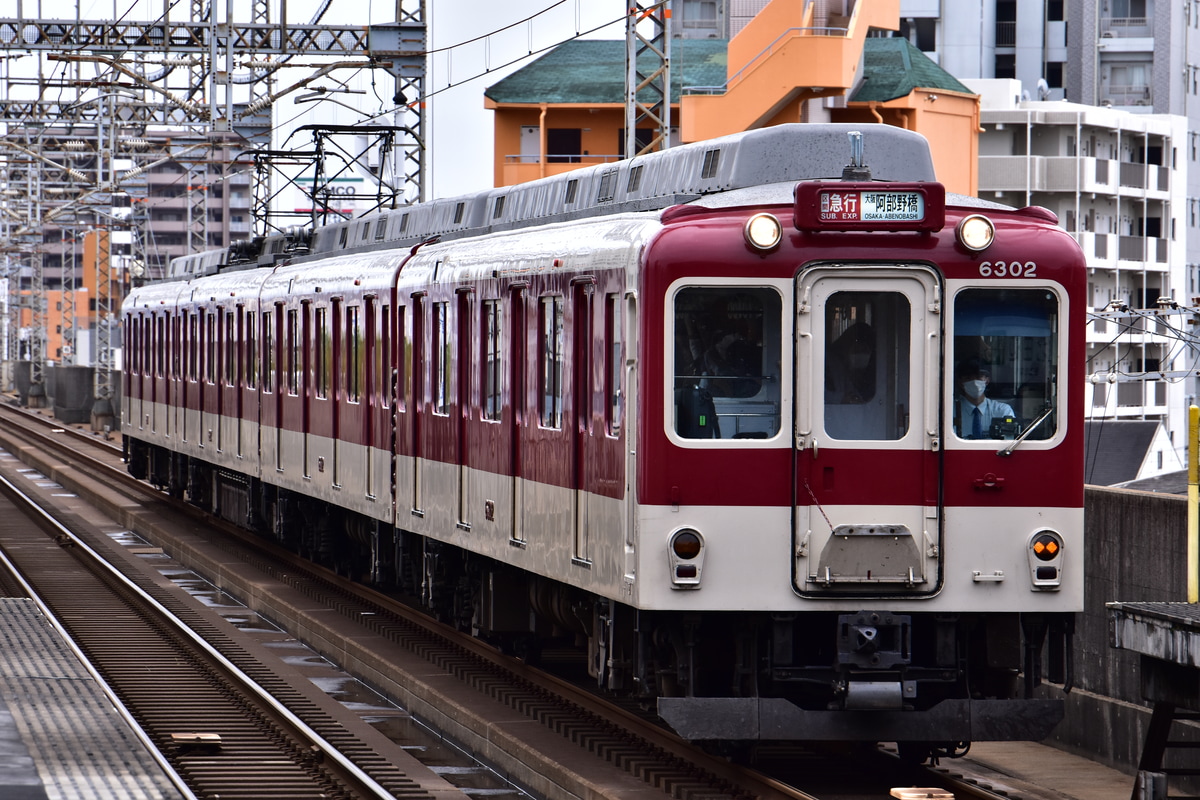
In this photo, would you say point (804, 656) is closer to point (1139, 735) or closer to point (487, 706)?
point (1139, 735)

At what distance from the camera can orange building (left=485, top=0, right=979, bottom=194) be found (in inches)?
1401

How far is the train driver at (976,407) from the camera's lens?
341 inches

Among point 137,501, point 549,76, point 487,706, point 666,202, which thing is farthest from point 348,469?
point 549,76

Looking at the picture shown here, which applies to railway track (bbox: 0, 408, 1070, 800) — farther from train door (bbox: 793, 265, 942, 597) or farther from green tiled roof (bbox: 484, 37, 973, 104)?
green tiled roof (bbox: 484, 37, 973, 104)

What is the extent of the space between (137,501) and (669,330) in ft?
68.1

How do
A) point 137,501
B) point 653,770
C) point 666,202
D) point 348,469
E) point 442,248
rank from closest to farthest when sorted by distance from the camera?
1. point 653,770
2. point 666,202
3. point 442,248
4. point 348,469
5. point 137,501

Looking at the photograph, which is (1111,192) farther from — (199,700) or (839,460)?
(839,460)

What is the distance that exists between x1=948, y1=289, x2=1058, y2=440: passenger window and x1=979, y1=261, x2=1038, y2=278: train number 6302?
7 cm

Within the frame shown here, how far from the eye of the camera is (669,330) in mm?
8570

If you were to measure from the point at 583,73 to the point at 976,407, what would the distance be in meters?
40.8

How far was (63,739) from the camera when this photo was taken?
921 cm

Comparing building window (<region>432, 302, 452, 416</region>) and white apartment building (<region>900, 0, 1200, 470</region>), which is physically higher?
white apartment building (<region>900, 0, 1200, 470</region>)

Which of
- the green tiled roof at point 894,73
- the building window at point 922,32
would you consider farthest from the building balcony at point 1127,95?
the green tiled roof at point 894,73

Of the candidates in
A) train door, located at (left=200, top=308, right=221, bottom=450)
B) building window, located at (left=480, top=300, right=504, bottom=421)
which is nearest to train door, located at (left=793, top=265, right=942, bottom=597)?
building window, located at (left=480, top=300, right=504, bottom=421)
